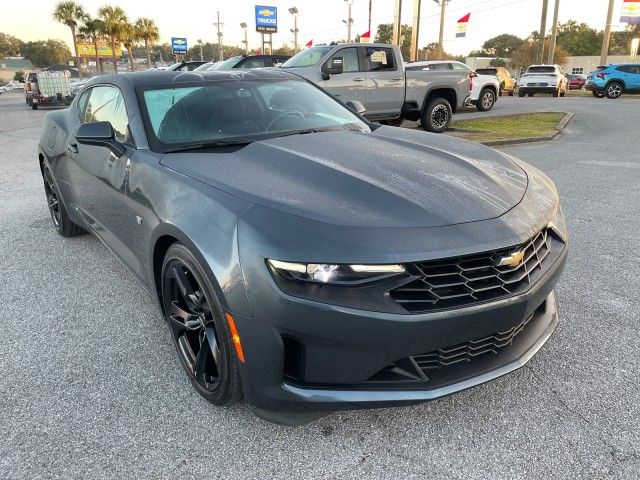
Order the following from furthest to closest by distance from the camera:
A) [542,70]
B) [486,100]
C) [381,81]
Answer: [542,70], [486,100], [381,81]

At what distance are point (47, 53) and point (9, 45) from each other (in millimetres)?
27954

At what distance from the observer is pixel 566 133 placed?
1202 centimetres

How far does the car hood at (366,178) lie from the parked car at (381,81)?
299 inches

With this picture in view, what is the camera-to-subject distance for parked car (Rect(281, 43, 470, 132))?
406 inches

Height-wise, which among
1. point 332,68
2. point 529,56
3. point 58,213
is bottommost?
point 58,213

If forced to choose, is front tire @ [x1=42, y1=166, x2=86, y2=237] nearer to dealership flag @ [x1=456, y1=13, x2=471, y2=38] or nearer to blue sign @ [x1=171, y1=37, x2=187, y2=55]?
dealership flag @ [x1=456, y1=13, x2=471, y2=38]

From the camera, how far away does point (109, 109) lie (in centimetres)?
352

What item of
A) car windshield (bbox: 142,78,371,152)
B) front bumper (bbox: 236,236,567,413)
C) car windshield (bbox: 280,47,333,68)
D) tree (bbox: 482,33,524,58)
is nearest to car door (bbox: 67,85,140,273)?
car windshield (bbox: 142,78,371,152)

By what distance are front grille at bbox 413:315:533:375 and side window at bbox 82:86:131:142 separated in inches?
84.4

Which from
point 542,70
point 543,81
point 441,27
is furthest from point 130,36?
point 543,81

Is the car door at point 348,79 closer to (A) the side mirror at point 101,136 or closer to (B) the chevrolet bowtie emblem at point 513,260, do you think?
(A) the side mirror at point 101,136

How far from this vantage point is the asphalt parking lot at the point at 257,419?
2.03 metres

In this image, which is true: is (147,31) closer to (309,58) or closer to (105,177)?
(309,58)

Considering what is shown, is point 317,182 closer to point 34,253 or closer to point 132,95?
point 132,95
